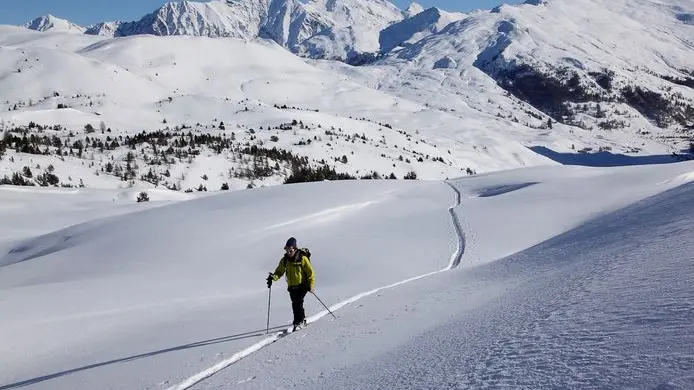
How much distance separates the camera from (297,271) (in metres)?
11.0

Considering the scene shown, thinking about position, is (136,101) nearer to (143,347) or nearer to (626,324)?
(143,347)

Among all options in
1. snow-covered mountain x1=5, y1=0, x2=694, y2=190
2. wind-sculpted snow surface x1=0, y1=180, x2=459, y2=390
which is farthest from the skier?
snow-covered mountain x1=5, y1=0, x2=694, y2=190

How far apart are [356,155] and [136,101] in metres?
44.0

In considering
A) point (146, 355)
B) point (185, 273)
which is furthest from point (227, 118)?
point (146, 355)

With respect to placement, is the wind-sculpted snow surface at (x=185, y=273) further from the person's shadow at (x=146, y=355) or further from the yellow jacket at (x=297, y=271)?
the yellow jacket at (x=297, y=271)

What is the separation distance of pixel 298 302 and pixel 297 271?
61 cm

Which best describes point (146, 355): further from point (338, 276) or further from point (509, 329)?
point (338, 276)

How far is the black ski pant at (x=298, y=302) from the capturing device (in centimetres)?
1081

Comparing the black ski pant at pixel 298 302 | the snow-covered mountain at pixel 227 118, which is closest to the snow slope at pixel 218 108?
the snow-covered mountain at pixel 227 118

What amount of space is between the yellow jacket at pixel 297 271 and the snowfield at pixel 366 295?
3.06 ft

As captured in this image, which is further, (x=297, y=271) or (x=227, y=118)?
(x=227, y=118)

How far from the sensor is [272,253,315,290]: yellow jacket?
36.0ft

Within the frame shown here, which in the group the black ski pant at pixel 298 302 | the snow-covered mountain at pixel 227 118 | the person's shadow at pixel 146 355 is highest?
the snow-covered mountain at pixel 227 118

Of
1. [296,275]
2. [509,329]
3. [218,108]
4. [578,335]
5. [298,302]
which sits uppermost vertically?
[218,108]
